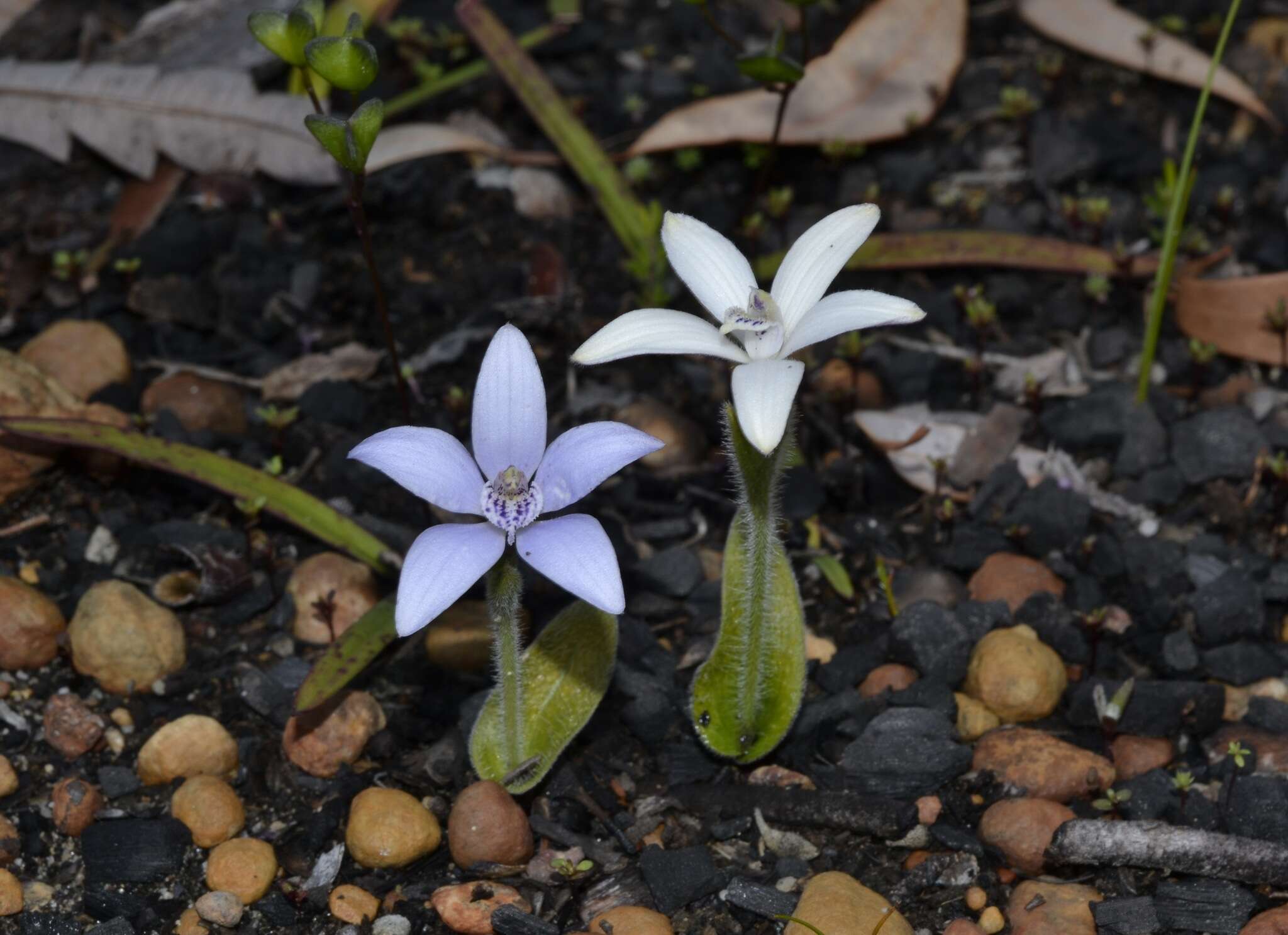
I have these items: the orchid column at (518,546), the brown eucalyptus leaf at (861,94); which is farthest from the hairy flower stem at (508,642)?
the brown eucalyptus leaf at (861,94)

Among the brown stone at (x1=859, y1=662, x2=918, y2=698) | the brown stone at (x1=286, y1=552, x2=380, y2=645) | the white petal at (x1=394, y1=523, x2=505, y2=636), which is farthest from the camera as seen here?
the brown stone at (x1=286, y1=552, x2=380, y2=645)

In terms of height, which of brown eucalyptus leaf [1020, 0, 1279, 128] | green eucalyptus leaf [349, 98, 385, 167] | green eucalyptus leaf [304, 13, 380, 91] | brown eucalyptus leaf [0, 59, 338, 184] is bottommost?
brown eucalyptus leaf [0, 59, 338, 184]

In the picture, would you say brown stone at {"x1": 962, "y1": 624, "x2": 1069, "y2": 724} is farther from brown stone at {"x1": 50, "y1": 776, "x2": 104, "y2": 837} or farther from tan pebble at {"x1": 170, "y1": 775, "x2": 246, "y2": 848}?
brown stone at {"x1": 50, "y1": 776, "x2": 104, "y2": 837}

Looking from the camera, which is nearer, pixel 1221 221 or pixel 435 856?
pixel 435 856

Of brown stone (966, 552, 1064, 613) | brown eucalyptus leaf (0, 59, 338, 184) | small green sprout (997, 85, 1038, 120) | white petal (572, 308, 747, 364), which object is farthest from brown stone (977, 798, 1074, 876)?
brown eucalyptus leaf (0, 59, 338, 184)

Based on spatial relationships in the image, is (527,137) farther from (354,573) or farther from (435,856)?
(435,856)

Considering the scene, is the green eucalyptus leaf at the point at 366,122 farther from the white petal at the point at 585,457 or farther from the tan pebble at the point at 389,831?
the tan pebble at the point at 389,831

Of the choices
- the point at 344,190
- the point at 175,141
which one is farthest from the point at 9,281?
the point at 344,190
